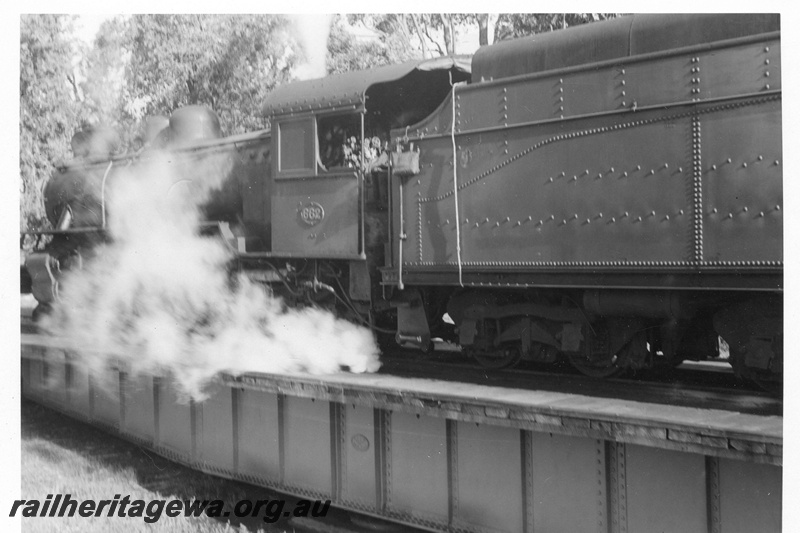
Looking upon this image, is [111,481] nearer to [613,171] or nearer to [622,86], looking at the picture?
[613,171]

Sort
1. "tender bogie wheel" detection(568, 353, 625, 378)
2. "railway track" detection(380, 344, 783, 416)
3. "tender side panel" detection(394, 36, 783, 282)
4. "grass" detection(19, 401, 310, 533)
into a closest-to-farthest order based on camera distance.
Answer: "tender side panel" detection(394, 36, 783, 282) → "railway track" detection(380, 344, 783, 416) → "tender bogie wheel" detection(568, 353, 625, 378) → "grass" detection(19, 401, 310, 533)

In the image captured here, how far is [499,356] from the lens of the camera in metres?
7.18

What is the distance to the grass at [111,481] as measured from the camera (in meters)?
7.06

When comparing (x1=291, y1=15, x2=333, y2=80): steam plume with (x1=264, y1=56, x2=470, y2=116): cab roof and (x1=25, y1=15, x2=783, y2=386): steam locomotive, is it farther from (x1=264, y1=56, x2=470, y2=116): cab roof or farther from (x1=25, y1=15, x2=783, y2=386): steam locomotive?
(x1=25, y1=15, x2=783, y2=386): steam locomotive

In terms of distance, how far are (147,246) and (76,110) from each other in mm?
4200

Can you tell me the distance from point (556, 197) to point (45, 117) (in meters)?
9.45

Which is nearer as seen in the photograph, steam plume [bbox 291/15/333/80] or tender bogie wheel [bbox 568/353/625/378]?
tender bogie wheel [bbox 568/353/625/378]

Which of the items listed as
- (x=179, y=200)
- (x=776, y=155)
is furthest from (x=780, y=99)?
(x=179, y=200)

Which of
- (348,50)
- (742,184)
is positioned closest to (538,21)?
(348,50)

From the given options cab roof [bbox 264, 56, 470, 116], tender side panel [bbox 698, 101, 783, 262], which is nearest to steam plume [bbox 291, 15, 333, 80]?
cab roof [bbox 264, 56, 470, 116]

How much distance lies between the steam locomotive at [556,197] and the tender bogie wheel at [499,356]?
0.02 metres

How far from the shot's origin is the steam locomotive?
5.33m

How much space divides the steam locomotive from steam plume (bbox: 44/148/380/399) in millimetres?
389

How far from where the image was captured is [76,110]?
41.0ft
